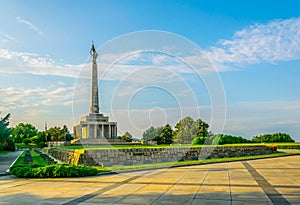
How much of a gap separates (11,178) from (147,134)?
2605cm

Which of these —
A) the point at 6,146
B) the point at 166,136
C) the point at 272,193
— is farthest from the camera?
the point at 166,136

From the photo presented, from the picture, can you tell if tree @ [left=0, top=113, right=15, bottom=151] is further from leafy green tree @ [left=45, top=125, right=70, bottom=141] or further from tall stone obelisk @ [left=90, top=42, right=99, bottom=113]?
leafy green tree @ [left=45, top=125, right=70, bottom=141]

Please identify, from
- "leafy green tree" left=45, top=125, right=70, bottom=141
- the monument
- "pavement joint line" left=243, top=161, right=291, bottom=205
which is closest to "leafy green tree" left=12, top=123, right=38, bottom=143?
"leafy green tree" left=45, top=125, right=70, bottom=141

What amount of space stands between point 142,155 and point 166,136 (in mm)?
27654

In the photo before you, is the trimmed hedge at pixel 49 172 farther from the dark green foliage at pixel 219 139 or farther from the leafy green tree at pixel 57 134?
the leafy green tree at pixel 57 134

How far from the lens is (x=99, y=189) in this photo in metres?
9.77

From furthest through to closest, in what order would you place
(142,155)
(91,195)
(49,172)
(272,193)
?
(142,155) < (49,172) < (272,193) < (91,195)

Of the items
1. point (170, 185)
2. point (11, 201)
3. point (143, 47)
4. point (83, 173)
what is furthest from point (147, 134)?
point (11, 201)

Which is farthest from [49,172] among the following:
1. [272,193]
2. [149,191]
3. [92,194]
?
[272,193]

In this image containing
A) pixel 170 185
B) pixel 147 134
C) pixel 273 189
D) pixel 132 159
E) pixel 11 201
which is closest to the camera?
pixel 11 201

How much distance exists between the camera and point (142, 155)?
2084 cm

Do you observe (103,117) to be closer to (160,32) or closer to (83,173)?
(160,32)

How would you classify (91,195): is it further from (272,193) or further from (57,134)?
(57,134)

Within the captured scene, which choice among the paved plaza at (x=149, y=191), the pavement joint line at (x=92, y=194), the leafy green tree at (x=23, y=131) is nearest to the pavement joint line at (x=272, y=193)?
the paved plaza at (x=149, y=191)
